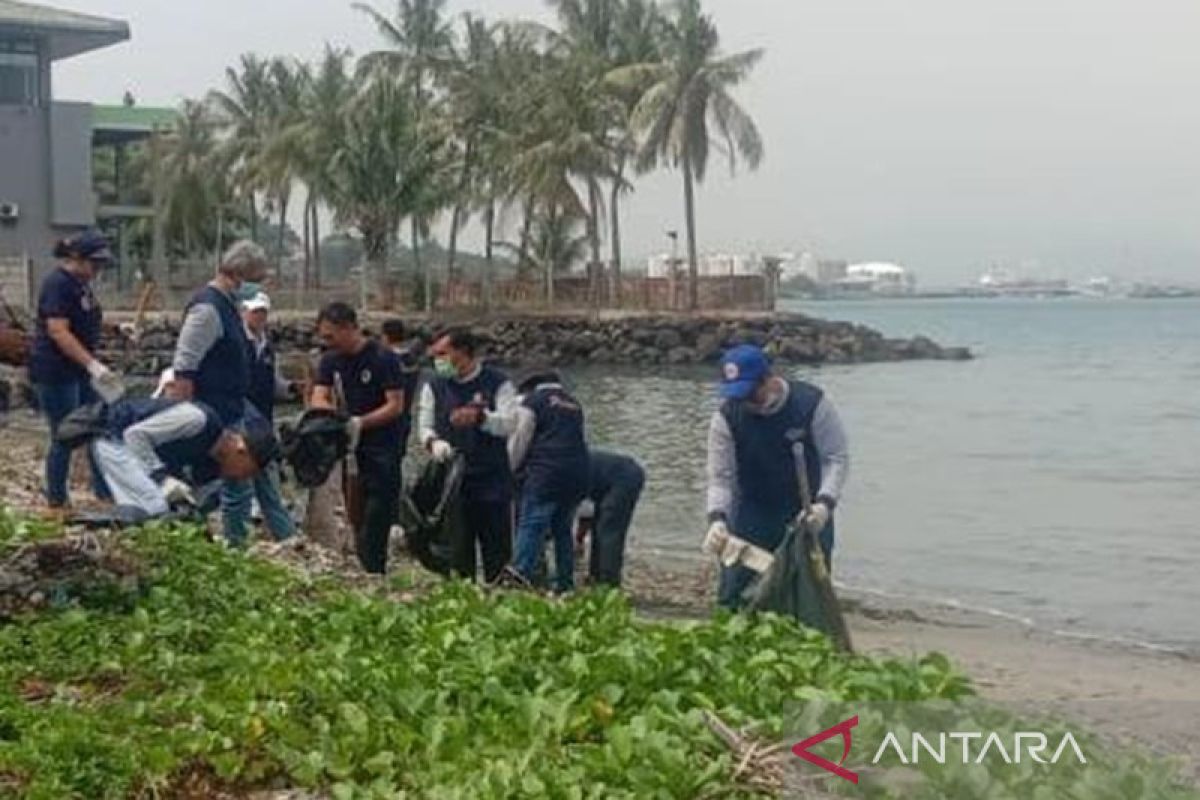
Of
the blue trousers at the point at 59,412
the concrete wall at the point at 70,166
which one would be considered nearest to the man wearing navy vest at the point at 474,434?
the blue trousers at the point at 59,412

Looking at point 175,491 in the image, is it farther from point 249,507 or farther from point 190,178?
point 190,178

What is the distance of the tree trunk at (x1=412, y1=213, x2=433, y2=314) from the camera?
63312 millimetres

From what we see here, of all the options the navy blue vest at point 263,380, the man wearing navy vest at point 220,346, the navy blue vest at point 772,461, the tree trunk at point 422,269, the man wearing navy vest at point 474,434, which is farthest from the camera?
Result: the tree trunk at point 422,269

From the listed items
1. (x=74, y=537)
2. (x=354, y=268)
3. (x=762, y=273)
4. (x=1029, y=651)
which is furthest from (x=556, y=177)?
(x=74, y=537)

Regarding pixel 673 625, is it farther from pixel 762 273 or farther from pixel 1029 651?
pixel 762 273

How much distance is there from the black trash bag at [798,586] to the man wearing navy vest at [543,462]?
251cm

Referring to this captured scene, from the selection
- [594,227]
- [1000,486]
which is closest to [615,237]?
[594,227]

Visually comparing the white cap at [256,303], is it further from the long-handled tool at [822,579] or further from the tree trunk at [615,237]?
the tree trunk at [615,237]

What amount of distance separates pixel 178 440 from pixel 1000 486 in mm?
19574

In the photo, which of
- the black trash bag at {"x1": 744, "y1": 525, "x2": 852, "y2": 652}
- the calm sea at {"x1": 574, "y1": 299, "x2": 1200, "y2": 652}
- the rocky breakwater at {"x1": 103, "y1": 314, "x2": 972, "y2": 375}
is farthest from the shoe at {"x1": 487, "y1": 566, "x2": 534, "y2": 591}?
the rocky breakwater at {"x1": 103, "y1": 314, "x2": 972, "y2": 375}

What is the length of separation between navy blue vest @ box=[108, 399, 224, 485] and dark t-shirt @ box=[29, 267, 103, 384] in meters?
1.20

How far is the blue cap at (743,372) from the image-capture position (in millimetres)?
8125

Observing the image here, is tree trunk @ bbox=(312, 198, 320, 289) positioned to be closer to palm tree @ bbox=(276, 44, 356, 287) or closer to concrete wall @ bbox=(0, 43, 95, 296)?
palm tree @ bbox=(276, 44, 356, 287)

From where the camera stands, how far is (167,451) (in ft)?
30.2
